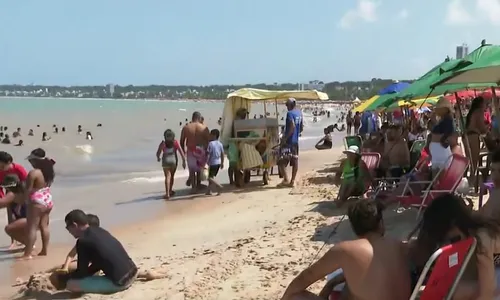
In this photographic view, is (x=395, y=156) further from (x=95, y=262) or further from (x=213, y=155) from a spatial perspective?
(x=95, y=262)

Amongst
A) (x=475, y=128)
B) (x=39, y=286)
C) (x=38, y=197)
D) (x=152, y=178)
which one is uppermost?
(x=475, y=128)

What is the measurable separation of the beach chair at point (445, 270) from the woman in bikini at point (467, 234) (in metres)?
0.06

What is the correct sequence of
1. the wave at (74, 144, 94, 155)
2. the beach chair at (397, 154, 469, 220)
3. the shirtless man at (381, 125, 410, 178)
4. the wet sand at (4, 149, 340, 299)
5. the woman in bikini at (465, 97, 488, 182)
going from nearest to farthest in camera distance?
1. the beach chair at (397, 154, 469, 220)
2. the wet sand at (4, 149, 340, 299)
3. the woman in bikini at (465, 97, 488, 182)
4. the shirtless man at (381, 125, 410, 178)
5. the wave at (74, 144, 94, 155)

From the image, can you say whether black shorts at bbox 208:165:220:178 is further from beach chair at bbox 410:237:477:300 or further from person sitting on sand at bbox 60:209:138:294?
beach chair at bbox 410:237:477:300

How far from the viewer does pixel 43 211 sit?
274 inches

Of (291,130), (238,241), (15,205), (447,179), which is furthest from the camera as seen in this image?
(291,130)

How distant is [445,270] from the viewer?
291cm

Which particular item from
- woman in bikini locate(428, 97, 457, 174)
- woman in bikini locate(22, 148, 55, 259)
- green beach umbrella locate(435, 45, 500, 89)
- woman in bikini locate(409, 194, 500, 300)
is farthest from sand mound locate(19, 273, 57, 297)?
woman in bikini locate(428, 97, 457, 174)

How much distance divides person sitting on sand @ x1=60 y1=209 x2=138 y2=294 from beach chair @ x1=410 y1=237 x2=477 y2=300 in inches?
116

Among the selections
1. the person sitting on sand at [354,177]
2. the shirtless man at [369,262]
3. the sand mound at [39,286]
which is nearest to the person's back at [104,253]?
the sand mound at [39,286]

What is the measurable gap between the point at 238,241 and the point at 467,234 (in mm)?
4039

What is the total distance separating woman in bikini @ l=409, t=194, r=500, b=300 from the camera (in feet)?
9.78

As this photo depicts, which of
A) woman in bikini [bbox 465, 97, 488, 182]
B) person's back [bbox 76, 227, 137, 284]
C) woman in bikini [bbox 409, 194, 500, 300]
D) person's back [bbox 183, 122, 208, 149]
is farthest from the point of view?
person's back [bbox 183, 122, 208, 149]

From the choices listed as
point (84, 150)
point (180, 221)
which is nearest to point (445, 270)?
point (180, 221)
